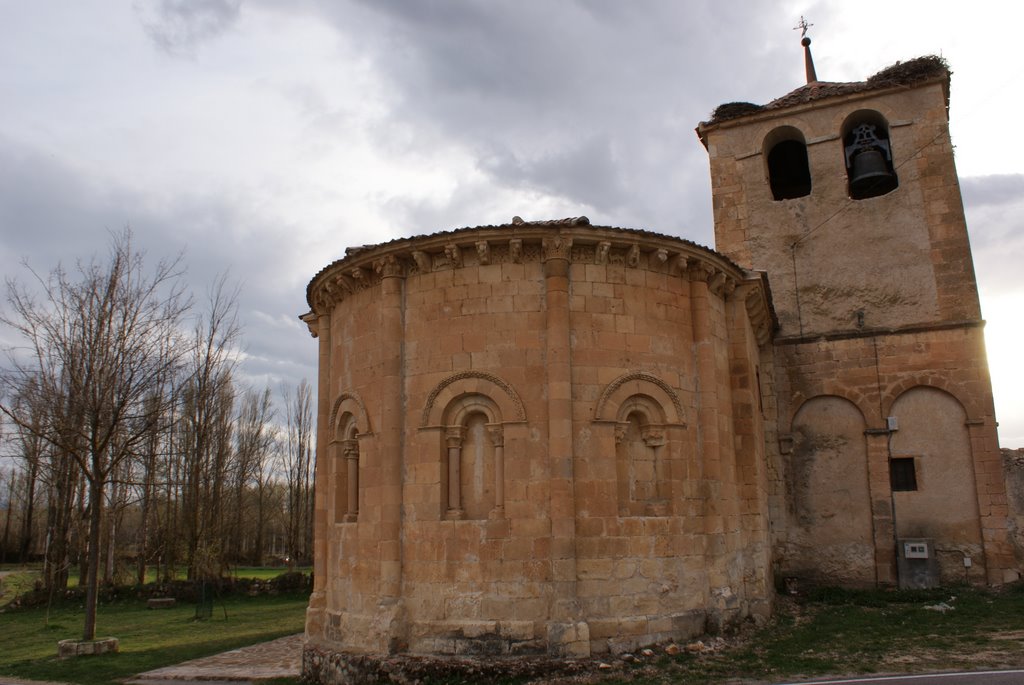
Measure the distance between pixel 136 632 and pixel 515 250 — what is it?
1268cm

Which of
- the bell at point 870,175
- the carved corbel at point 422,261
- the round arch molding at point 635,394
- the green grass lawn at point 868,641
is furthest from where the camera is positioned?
the bell at point 870,175

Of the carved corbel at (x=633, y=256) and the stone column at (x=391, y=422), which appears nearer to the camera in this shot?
the stone column at (x=391, y=422)

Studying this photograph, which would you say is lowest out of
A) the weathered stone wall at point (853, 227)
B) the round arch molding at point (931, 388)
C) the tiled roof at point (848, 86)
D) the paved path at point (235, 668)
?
the paved path at point (235, 668)

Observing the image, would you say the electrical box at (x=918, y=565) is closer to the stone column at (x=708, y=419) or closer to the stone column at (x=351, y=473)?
the stone column at (x=708, y=419)

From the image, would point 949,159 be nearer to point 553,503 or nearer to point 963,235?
point 963,235

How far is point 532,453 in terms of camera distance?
8922mm

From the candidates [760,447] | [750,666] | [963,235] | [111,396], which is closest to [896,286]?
[963,235]

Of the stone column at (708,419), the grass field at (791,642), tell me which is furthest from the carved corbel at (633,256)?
the grass field at (791,642)

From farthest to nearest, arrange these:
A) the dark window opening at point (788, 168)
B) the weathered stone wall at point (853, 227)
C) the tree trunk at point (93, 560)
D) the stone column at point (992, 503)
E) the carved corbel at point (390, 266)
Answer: the dark window opening at point (788, 168) < the weathered stone wall at point (853, 227) < the stone column at point (992, 503) < the tree trunk at point (93, 560) < the carved corbel at point (390, 266)

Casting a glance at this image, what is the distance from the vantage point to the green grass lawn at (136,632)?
11.5 meters

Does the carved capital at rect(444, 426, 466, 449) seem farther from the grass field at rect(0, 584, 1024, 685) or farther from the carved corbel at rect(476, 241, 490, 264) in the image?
the grass field at rect(0, 584, 1024, 685)

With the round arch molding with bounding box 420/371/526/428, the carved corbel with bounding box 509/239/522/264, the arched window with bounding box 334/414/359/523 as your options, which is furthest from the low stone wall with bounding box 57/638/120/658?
the carved corbel with bounding box 509/239/522/264

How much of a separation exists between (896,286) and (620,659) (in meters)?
10.0

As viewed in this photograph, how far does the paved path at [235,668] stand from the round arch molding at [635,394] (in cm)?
538
